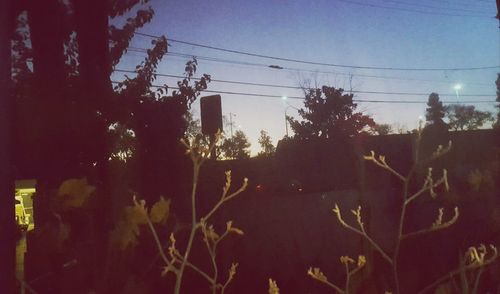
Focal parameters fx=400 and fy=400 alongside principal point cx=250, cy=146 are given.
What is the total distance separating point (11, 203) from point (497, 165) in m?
3.35

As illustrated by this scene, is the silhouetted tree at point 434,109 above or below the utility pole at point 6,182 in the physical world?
above

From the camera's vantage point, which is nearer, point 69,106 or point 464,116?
point 69,106

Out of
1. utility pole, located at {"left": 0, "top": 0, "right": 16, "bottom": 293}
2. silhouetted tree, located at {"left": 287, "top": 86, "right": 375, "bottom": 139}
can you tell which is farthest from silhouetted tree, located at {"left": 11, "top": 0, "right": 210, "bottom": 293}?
silhouetted tree, located at {"left": 287, "top": 86, "right": 375, "bottom": 139}

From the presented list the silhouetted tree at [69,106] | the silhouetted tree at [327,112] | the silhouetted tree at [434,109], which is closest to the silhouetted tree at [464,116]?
the silhouetted tree at [434,109]

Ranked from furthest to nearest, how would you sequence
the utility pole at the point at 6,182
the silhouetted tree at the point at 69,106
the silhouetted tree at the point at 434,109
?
1. the silhouetted tree at the point at 434,109
2. the silhouetted tree at the point at 69,106
3. the utility pole at the point at 6,182

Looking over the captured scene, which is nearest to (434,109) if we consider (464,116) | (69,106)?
(464,116)

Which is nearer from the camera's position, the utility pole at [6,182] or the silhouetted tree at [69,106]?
the utility pole at [6,182]

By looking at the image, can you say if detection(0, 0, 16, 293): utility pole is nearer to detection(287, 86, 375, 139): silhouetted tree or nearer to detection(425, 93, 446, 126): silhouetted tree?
detection(287, 86, 375, 139): silhouetted tree

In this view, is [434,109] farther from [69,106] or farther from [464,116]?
[69,106]

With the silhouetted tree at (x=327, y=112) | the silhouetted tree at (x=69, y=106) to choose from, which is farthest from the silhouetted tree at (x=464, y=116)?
the silhouetted tree at (x=69, y=106)

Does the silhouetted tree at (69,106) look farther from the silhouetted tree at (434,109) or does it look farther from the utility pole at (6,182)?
the silhouetted tree at (434,109)

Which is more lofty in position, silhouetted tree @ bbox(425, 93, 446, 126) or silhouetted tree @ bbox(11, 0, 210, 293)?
silhouetted tree @ bbox(425, 93, 446, 126)

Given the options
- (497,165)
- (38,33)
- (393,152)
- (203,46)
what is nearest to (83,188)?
(38,33)

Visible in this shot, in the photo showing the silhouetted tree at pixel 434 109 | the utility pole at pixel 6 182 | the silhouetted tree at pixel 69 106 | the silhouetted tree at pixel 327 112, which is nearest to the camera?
the utility pole at pixel 6 182
